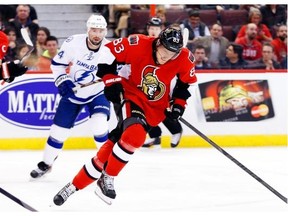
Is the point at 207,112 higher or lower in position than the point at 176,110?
lower

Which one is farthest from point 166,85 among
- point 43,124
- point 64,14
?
point 64,14

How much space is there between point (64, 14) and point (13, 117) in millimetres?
1874

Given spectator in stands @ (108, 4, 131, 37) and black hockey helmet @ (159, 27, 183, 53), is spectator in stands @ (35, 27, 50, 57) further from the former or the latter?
black hockey helmet @ (159, 27, 183, 53)

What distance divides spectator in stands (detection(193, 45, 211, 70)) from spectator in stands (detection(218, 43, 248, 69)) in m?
0.14

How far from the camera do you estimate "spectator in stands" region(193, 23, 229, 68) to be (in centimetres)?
777

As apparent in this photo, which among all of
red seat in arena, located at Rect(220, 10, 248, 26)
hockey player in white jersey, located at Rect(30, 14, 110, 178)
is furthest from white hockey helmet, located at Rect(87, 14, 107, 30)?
red seat in arena, located at Rect(220, 10, 248, 26)

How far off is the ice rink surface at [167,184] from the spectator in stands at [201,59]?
84 cm

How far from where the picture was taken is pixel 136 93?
4664mm

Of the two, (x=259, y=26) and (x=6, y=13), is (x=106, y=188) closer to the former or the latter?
(x=6, y=13)

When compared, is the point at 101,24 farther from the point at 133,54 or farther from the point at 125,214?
the point at 125,214

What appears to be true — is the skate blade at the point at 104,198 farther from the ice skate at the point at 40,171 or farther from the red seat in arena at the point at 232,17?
the red seat in arena at the point at 232,17

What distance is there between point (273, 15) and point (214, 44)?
3.70 ft

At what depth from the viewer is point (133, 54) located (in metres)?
4.62

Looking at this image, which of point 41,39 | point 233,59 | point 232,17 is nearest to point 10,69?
point 41,39
